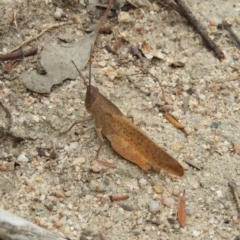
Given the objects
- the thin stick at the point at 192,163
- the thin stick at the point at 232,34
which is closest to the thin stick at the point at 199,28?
the thin stick at the point at 232,34

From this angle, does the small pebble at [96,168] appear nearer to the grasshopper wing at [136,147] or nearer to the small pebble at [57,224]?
the grasshopper wing at [136,147]

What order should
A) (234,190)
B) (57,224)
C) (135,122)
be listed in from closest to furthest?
1. (57,224)
2. (234,190)
3. (135,122)

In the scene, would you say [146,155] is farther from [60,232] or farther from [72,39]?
[72,39]

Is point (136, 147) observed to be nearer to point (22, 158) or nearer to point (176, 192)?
point (176, 192)

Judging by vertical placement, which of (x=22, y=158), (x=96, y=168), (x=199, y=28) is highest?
(x=199, y=28)

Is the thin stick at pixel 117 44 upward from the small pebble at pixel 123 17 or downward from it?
downward

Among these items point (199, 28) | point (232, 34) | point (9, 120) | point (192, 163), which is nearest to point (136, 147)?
point (192, 163)
